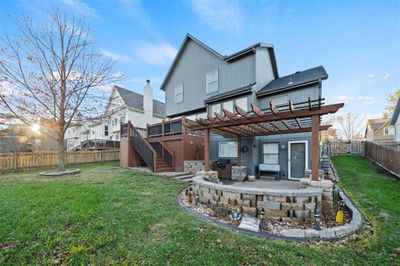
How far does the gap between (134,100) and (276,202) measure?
70.9 feet

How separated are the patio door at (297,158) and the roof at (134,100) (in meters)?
17.8

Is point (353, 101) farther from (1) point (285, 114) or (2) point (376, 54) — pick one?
(1) point (285, 114)

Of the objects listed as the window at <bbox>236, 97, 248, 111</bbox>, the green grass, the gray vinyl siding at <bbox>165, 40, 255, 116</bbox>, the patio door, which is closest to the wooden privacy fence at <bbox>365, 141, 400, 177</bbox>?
the patio door

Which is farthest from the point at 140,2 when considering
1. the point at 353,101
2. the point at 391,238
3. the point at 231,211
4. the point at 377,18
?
the point at 353,101

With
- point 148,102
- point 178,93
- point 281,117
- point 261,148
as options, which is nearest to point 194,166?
point 261,148

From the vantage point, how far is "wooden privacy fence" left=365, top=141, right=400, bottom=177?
905cm

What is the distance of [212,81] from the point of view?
12953 millimetres

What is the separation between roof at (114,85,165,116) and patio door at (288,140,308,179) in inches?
703

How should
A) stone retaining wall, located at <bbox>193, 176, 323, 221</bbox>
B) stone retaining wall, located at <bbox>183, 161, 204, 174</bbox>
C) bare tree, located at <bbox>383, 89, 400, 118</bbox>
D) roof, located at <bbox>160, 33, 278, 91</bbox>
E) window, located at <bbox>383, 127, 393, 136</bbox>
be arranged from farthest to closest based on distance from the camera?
window, located at <bbox>383, 127, 393, 136</bbox>, bare tree, located at <bbox>383, 89, 400, 118</bbox>, roof, located at <bbox>160, 33, 278, 91</bbox>, stone retaining wall, located at <bbox>183, 161, 204, 174</bbox>, stone retaining wall, located at <bbox>193, 176, 323, 221</bbox>

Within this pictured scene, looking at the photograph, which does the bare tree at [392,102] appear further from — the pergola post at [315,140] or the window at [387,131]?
the pergola post at [315,140]

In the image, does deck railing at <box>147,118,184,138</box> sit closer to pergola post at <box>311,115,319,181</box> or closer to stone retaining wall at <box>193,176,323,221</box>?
stone retaining wall at <box>193,176,323,221</box>

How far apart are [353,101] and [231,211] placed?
4134 cm

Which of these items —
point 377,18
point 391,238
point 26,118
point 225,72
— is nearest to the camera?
point 391,238

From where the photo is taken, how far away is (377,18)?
8430 mm
